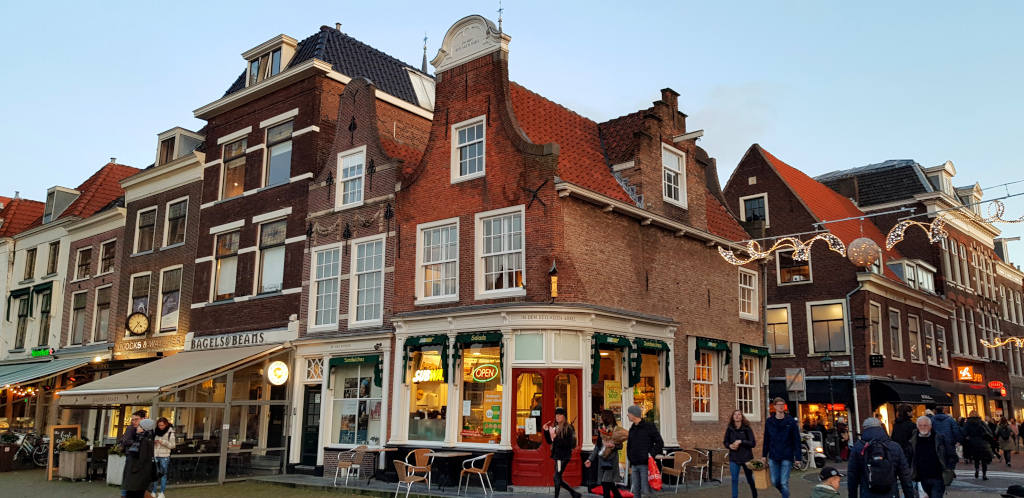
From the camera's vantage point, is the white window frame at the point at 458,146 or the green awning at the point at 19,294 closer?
the white window frame at the point at 458,146

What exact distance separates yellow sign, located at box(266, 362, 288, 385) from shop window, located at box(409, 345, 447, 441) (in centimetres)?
452

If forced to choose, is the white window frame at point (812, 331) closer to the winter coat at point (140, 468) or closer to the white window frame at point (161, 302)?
the white window frame at point (161, 302)

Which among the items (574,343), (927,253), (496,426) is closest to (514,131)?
(574,343)

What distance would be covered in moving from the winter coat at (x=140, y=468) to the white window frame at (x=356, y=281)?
7.38 meters

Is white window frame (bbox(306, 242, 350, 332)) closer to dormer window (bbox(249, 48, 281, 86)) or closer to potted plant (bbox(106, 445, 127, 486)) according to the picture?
potted plant (bbox(106, 445, 127, 486))

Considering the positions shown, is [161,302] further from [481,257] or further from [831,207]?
[831,207]

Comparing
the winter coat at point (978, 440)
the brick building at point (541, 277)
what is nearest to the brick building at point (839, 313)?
the winter coat at point (978, 440)

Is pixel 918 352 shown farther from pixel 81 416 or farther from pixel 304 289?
pixel 81 416

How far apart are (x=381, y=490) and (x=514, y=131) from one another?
8.05 m

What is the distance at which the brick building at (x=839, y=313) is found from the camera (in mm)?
29875

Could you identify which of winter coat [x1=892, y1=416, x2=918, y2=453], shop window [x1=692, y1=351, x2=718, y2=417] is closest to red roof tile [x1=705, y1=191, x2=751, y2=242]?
shop window [x1=692, y1=351, x2=718, y2=417]

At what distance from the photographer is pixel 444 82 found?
19.3 metres

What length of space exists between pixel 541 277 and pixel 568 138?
4.28 m

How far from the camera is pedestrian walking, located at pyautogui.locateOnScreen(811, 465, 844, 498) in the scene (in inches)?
302
